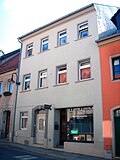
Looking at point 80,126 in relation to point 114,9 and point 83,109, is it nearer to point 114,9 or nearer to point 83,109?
point 83,109


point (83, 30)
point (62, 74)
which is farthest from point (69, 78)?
point (83, 30)

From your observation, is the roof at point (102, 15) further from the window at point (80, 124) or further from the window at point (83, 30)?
the window at point (80, 124)

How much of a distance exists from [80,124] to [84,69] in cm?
374

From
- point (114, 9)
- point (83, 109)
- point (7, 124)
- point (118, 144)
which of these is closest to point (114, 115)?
point (118, 144)

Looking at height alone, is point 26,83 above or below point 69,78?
above

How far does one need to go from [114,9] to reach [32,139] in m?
12.6

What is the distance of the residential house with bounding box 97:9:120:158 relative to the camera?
11.3 metres

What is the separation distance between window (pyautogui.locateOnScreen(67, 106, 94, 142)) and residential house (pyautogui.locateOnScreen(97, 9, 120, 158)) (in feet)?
4.31

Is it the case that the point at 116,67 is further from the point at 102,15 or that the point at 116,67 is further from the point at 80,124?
the point at 102,15

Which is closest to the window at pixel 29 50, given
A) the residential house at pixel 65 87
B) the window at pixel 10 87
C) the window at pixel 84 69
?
the residential house at pixel 65 87

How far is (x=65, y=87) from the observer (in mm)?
14508

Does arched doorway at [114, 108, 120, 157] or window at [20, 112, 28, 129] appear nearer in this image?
arched doorway at [114, 108, 120, 157]

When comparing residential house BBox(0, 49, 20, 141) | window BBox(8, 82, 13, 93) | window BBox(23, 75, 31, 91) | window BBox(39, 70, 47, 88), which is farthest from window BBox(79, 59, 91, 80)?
window BBox(8, 82, 13, 93)

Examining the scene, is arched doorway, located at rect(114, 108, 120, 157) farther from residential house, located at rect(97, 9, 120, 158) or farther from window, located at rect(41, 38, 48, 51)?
window, located at rect(41, 38, 48, 51)
